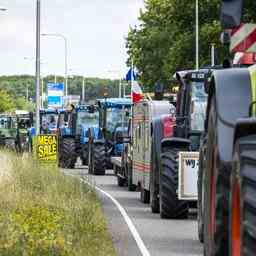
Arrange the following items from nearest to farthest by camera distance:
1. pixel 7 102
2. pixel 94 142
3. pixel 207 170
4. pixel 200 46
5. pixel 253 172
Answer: pixel 253 172
pixel 207 170
pixel 94 142
pixel 200 46
pixel 7 102

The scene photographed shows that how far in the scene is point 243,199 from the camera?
6.76 metres

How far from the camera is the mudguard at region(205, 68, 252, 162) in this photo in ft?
27.1

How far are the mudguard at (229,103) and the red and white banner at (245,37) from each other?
0.58 feet

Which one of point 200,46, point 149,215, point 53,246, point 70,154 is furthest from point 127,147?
point 200,46

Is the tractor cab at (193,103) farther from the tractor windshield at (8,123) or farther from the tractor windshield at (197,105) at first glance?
the tractor windshield at (8,123)

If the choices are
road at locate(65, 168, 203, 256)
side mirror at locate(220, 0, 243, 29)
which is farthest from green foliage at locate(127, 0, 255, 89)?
side mirror at locate(220, 0, 243, 29)

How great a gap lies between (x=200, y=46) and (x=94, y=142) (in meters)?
28.3

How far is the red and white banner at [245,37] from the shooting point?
867cm

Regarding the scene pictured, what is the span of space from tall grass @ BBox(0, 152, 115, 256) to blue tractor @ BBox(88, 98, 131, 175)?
14201mm

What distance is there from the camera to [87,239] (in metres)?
14.1

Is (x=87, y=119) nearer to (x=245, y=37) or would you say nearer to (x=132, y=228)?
(x=132, y=228)

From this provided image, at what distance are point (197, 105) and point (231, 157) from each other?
1074 centimetres

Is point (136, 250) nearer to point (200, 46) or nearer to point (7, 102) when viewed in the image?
point (200, 46)

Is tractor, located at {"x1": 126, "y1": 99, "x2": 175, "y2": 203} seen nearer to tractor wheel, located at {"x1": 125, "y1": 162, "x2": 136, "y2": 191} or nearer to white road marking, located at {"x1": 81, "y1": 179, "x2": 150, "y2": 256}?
tractor wheel, located at {"x1": 125, "y1": 162, "x2": 136, "y2": 191}
